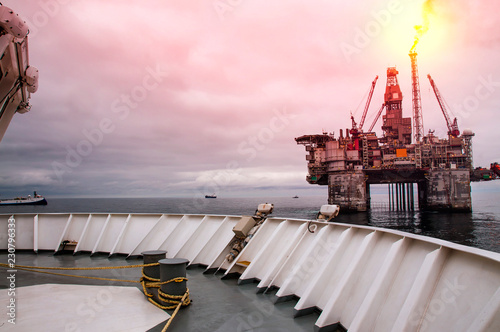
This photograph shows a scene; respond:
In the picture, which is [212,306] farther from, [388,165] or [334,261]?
[388,165]

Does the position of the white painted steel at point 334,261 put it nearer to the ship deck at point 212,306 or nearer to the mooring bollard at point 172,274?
the ship deck at point 212,306

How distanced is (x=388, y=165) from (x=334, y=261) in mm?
68132

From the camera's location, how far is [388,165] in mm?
67438

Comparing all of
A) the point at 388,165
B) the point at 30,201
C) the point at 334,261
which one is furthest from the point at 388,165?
the point at 30,201

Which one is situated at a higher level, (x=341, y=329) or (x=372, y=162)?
(x=372, y=162)

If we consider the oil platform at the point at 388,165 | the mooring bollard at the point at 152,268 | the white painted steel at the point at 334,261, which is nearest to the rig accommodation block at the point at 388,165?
the oil platform at the point at 388,165

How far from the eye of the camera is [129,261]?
10414 millimetres

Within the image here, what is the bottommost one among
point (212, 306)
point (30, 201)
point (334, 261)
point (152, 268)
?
point (30, 201)

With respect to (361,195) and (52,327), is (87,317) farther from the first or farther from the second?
(361,195)

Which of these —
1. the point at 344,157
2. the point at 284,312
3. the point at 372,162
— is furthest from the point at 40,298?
the point at 372,162

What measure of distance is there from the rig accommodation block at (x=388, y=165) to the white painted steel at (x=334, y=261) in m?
57.7

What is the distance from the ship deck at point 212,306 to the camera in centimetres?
531

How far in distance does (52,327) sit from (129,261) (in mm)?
5567

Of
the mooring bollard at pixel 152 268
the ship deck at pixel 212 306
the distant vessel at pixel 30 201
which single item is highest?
the mooring bollard at pixel 152 268
